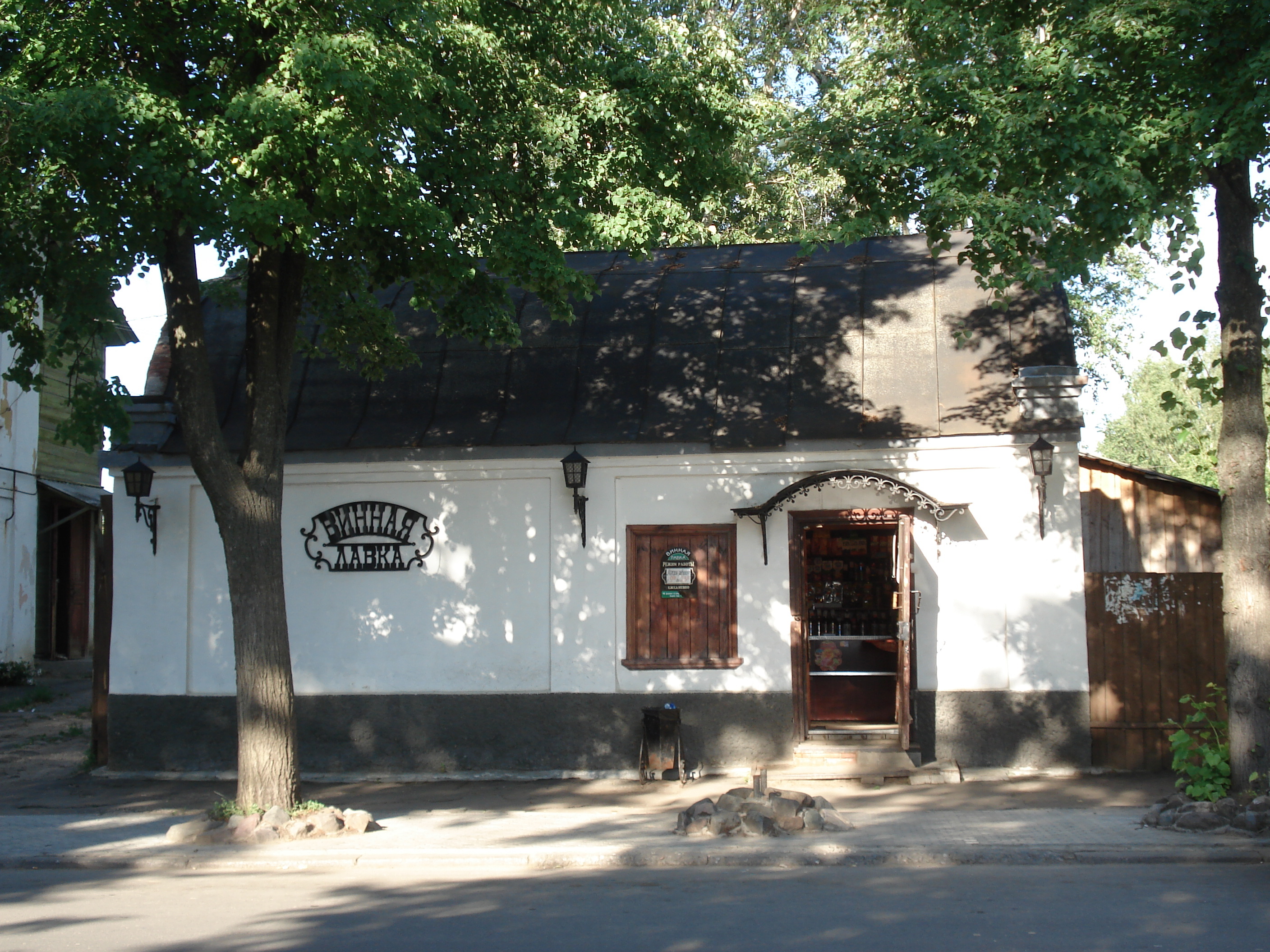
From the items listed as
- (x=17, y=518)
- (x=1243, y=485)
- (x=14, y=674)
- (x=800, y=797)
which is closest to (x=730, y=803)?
(x=800, y=797)

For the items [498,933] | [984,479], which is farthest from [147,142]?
[984,479]

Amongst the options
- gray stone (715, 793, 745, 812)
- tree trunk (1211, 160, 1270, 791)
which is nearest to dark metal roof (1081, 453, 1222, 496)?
tree trunk (1211, 160, 1270, 791)

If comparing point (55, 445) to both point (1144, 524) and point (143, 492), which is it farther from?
point (1144, 524)

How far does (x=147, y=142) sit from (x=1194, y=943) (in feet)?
28.7

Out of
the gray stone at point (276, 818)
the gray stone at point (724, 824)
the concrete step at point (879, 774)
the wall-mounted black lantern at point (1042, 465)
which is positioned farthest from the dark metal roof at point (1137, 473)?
the gray stone at point (276, 818)

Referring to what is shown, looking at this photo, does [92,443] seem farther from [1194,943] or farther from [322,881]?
[1194,943]

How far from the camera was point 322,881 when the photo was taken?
307 inches

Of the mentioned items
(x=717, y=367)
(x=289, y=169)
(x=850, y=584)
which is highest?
(x=289, y=169)

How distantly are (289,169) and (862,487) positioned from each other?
6.23m

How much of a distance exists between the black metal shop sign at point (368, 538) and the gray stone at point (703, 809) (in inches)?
175

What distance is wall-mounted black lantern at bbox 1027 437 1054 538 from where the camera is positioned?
34.6ft

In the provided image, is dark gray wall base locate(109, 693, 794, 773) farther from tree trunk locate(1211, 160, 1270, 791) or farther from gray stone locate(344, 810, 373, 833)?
tree trunk locate(1211, 160, 1270, 791)

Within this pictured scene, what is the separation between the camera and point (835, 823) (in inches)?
346

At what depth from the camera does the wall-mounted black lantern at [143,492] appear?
38.2 ft
